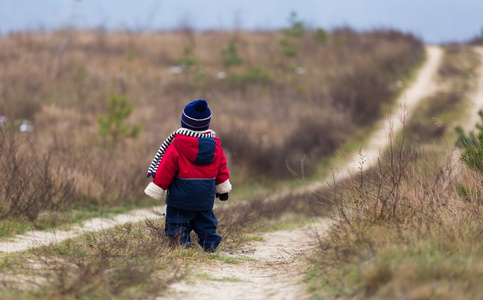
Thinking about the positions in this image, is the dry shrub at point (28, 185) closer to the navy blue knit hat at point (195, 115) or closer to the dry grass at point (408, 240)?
the navy blue knit hat at point (195, 115)

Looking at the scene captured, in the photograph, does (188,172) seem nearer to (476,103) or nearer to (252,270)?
(252,270)

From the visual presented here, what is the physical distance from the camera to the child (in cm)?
588

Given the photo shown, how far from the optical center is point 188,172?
5.92 m

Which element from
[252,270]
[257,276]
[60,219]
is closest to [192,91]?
[60,219]

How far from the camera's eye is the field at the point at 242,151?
14.6 feet

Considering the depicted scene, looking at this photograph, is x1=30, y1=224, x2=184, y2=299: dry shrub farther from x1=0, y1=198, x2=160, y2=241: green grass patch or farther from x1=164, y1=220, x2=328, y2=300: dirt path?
x1=0, y1=198, x2=160, y2=241: green grass patch

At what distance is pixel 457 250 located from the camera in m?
4.40

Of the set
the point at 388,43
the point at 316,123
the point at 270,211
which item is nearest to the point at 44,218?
the point at 270,211

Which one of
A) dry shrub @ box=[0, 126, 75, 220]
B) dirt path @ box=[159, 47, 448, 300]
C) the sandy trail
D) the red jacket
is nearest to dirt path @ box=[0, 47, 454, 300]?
Answer: dirt path @ box=[159, 47, 448, 300]

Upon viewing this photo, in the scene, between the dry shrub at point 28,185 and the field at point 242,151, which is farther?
the dry shrub at point 28,185

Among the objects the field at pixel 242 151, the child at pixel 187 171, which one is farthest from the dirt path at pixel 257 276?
the child at pixel 187 171

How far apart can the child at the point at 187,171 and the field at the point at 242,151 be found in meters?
0.39

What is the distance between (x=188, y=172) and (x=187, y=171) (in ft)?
0.06

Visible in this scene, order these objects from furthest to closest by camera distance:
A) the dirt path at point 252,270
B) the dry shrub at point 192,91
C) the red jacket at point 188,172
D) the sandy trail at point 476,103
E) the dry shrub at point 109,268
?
the sandy trail at point 476,103, the dry shrub at point 192,91, the red jacket at point 188,172, the dirt path at point 252,270, the dry shrub at point 109,268
